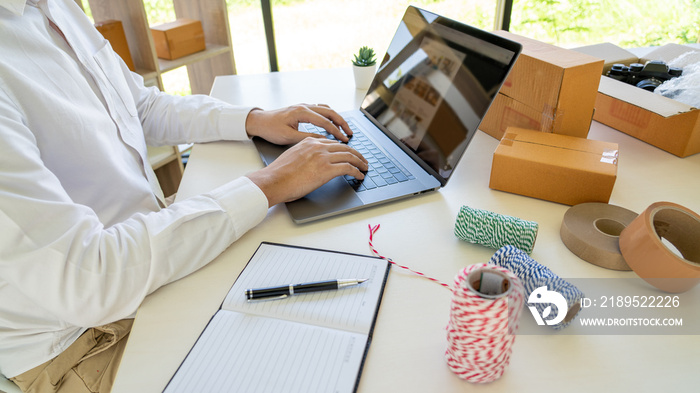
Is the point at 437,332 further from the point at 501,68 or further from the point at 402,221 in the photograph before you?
the point at 501,68

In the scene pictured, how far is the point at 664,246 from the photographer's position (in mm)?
600

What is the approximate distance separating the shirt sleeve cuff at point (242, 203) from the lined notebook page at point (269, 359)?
0.18m

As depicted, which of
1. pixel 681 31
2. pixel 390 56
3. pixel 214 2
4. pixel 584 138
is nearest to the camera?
pixel 584 138

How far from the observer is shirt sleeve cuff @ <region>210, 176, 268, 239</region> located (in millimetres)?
732

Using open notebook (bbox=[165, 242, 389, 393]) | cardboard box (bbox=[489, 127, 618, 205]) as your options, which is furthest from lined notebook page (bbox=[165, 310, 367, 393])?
cardboard box (bbox=[489, 127, 618, 205])

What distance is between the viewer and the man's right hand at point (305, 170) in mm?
802

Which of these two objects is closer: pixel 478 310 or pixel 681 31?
pixel 478 310

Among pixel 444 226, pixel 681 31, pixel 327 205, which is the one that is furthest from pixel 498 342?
pixel 681 31

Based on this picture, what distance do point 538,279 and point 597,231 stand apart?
19 centimetres

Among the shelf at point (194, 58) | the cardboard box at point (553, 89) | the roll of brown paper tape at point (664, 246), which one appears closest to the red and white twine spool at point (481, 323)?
the roll of brown paper tape at point (664, 246)

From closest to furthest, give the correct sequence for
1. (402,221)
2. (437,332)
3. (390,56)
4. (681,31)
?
(437,332), (402,221), (390,56), (681,31)

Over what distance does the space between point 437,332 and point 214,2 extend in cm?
204

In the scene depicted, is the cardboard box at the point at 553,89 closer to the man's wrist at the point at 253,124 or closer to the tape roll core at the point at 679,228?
the tape roll core at the point at 679,228

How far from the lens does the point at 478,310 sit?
458 mm
